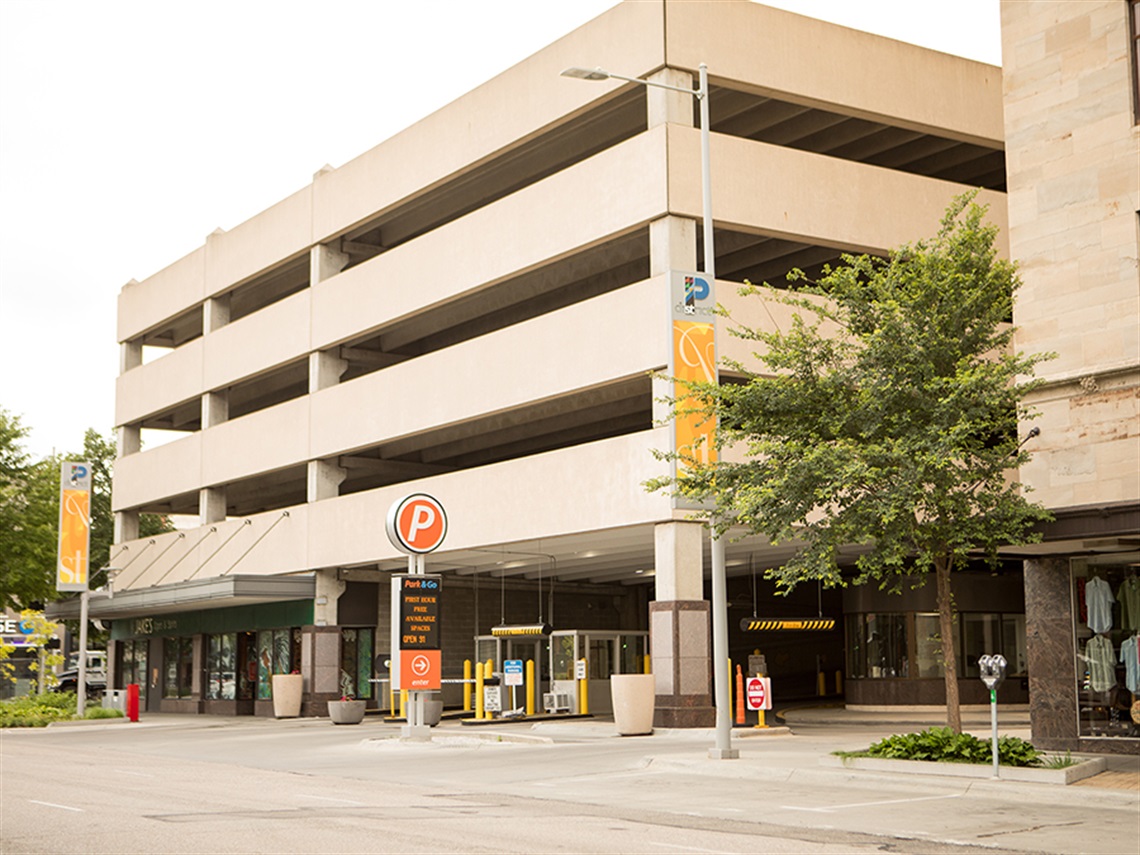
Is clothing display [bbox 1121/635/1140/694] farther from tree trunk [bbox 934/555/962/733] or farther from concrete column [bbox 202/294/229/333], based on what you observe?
concrete column [bbox 202/294/229/333]

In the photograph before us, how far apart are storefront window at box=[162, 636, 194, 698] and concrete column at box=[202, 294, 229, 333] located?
40.7 feet

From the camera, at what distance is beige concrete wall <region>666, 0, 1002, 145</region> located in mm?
33594

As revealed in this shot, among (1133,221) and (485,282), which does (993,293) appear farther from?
(485,282)

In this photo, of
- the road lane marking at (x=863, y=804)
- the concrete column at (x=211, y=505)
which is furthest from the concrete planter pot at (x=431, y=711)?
the road lane marking at (x=863, y=804)

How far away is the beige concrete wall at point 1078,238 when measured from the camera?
2189 centimetres

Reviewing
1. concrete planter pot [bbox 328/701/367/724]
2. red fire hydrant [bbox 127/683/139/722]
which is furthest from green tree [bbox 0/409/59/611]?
concrete planter pot [bbox 328/701/367/724]

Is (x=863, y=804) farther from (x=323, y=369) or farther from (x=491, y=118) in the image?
(x=323, y=369)

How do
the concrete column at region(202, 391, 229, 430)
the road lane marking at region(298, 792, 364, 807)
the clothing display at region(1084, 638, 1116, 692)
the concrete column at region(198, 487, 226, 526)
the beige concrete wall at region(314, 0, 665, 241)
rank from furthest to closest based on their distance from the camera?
1. the concrete column at region(202, 391, 229, 430)
2. the concrete column at region(198, 487, 226, 526)
3. the beige concrete wall at region(314, 0, 665, 241)
4. the clothing display at region(1084, 638, 1116, 692)
5. the road lane marking at region(298, 792, 364, 807)

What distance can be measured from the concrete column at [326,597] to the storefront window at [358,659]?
1494mm

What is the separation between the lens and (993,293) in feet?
69.9

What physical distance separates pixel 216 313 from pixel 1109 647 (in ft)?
130

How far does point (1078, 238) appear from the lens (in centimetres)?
2275

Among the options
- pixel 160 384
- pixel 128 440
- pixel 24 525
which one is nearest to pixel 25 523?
pixel 24 525

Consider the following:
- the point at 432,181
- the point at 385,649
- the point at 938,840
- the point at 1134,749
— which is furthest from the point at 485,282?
the point at 938,840
